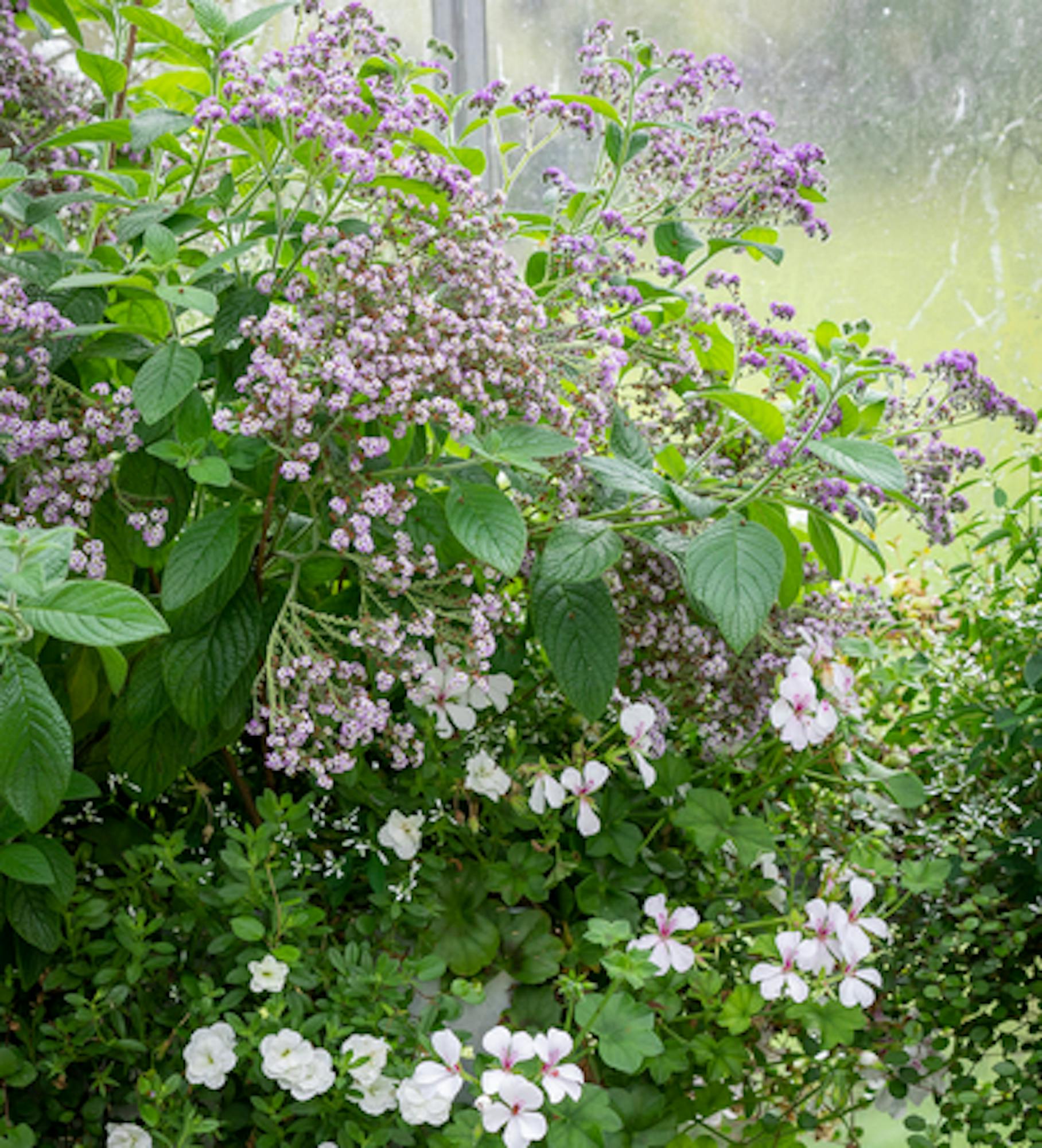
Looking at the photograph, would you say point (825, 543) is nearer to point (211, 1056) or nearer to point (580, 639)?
point (580, 639)

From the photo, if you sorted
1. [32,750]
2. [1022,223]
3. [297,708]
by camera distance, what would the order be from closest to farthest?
[32,750], [297,708], [1022,223]

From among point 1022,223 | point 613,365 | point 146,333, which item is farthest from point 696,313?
point 1022,223

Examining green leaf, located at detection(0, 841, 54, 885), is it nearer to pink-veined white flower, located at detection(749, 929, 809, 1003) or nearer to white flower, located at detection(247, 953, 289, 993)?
white flower, located at detection(247, 953, 289, 993)

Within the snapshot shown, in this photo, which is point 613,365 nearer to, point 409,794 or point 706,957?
point 409,794

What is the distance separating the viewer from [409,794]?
0.93 metres

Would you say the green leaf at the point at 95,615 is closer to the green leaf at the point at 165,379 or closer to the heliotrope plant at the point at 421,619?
the heliotrope plant at the point at 421,619

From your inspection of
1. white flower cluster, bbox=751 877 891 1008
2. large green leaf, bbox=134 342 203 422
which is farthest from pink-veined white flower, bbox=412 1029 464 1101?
large green leaf, bbox=134 342 203 422

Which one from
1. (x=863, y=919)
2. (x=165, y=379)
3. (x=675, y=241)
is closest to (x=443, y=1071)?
(x=863, y=919)

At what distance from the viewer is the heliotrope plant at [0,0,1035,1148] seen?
0.75 meters

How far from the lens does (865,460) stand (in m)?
0.78

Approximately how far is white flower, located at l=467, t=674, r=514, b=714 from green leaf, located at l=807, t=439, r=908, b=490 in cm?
31

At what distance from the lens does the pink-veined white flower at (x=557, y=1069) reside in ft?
2.45

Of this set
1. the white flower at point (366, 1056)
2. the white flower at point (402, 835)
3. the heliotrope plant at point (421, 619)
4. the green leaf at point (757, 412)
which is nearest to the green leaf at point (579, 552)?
the heliotrope plant at point (421, 619)

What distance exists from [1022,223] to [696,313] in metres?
1.18
